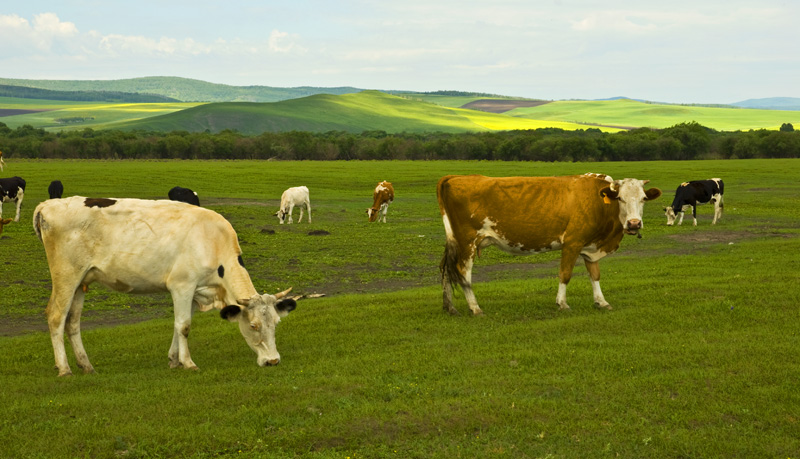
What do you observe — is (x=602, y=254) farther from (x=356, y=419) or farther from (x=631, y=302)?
(x=356, y=419)

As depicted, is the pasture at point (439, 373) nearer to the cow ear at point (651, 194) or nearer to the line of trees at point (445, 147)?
the cow ear at point (651, 194)

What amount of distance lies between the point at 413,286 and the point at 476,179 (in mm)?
7051

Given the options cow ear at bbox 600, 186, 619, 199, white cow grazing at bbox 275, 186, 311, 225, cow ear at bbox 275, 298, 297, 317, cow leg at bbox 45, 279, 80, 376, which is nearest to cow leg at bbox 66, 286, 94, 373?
cow leg at bbox 45, 279, 80, 376

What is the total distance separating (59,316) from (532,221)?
31.5 ft

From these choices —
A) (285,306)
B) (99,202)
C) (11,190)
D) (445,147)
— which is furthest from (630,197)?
(445,147)

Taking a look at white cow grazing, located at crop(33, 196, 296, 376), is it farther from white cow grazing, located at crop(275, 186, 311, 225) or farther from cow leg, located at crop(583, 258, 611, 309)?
white cow grazing, located at crop(275, 186, 311, 225)

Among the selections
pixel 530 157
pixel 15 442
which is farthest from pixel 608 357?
pixel 530 157

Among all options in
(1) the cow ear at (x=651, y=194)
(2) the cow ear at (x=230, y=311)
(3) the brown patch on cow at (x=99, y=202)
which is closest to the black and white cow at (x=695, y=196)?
(1) the cow ear at (x=651, y=194)

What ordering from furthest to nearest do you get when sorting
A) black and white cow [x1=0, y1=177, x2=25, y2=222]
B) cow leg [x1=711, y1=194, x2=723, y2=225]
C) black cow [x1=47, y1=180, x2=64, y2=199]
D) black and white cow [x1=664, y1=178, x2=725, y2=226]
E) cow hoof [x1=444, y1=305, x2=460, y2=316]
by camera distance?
black cow [x1=47, y1=180, x2=64, y2=199], black and white cow [x1=0, y1=177, x2=25, y2=222], cow leg [x1=711, y1=194, x2=723, y2=225], black and white cow [x1=664, y1=178, x2=725, y2=226], cow hoof [x1=444, y1=305, x2=460, y2=316]

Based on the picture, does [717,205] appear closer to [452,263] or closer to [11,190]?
[452,263]

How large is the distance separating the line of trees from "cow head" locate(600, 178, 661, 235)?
102m

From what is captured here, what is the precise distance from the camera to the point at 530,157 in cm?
11944

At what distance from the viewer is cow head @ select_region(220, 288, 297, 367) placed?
11.6m

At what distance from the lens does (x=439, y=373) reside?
1094 centimetres
